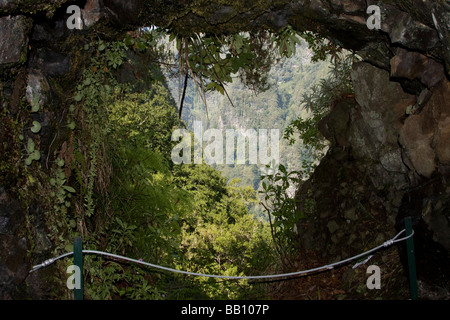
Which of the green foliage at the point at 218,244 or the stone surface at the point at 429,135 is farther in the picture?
the green foliage at the point at 218,244

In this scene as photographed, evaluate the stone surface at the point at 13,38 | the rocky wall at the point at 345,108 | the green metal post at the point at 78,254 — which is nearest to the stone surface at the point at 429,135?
the rocky wall at the point at 345,108

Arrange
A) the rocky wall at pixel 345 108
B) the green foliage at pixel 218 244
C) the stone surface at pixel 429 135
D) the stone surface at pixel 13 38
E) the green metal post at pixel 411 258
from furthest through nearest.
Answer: the green foliage at pixel 218 244
the stone surface at pixel 429 135
the green metal post at pixel 411 258
the rocky wall at pixel 345 108
the stone surface at pixel 13 38

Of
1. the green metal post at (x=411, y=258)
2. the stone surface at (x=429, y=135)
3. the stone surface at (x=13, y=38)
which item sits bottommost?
the green metal post at (x=411, y=258)

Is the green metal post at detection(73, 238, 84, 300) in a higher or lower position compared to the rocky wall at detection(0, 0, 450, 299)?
lower

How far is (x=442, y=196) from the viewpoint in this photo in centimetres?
353

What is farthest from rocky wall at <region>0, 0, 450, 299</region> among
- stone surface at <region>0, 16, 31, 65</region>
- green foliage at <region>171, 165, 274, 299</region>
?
green foliage at <region>171, 165, 274, 299</region>

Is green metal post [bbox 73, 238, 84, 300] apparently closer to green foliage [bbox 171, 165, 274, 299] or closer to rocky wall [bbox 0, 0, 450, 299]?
rocky wall [bbox 0, 0, 450, 299]

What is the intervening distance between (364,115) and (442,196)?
1.77 m

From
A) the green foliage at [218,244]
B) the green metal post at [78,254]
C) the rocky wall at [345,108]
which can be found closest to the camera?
the green metal post at [78,254]

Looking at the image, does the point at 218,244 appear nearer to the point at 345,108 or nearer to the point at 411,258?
the point at 345,108

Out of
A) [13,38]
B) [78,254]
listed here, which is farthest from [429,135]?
[13,38]

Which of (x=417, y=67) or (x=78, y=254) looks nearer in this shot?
(x=78, y=254)

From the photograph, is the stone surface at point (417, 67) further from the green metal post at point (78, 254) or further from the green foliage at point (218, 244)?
the green metal post at point (78, 254)
